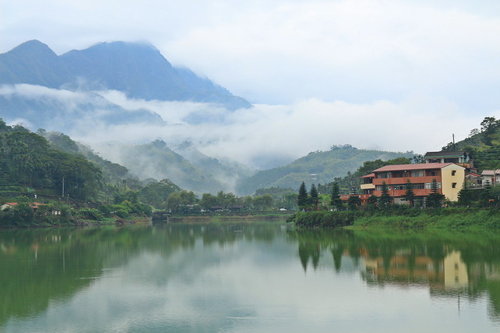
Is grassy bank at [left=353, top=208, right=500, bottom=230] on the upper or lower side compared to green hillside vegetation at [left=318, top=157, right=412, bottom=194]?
lower

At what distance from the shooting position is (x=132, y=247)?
4841 cm

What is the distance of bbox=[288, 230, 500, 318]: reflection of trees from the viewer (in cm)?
2345

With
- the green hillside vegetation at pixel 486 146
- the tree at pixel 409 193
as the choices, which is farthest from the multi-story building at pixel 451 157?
the tree at pixel 409 193

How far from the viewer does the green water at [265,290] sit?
715 inches

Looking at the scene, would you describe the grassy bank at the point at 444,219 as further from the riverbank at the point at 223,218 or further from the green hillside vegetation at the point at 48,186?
the riverbank at the point at 223,218

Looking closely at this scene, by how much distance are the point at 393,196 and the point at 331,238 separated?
14.9 metres

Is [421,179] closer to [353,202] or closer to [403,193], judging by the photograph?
[403,193]

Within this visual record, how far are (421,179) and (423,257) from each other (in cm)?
2858

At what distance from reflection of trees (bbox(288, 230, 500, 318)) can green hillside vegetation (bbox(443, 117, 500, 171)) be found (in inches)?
996

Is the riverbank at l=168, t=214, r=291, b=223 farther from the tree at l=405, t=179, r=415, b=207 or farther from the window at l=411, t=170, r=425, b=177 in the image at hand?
the tree at l=405, t=179, r=415, b=207

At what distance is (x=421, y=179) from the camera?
59.4 m

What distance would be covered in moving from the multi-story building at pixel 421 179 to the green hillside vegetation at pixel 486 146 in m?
8.06

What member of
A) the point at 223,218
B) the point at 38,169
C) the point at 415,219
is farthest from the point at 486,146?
the point at 38,169

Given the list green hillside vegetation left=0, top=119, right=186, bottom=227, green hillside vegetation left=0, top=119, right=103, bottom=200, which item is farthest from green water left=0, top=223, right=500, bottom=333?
green hillside vegetation left=0, top=119, right=103, bottom=200
